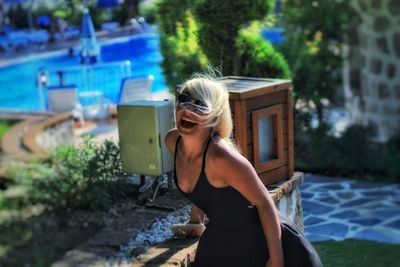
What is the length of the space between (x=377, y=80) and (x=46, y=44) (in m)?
12.8

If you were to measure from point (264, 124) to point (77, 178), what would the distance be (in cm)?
113

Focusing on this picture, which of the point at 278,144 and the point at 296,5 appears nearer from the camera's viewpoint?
the point at 278,144

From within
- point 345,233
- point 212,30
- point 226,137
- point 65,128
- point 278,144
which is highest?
point 212,30

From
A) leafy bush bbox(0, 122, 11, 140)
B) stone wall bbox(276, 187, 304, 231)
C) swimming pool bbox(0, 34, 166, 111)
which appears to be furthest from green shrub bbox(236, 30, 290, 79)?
leafy bush bbox(0, 122, 11, 140)

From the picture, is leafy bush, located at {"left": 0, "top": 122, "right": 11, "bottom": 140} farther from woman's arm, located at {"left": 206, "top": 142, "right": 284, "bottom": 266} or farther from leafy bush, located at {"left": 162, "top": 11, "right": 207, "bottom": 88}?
woman's arm, located at {"left": 206, "top": 142, "right": 284, "bottom": 266}

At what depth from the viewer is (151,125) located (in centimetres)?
327

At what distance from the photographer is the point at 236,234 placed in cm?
247

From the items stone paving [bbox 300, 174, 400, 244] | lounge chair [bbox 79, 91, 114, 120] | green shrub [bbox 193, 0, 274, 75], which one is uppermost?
green shrub [bbox 193, 0, 274, 75]

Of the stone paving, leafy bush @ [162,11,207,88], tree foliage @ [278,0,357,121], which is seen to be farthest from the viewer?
tree foliage @ [278,0,357,121]

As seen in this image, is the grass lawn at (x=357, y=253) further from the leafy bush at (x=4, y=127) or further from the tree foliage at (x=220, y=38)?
the leafy bush at (x=4, y=127)

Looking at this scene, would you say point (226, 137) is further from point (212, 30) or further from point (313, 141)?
point (313, 141)

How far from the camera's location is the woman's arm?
2318 millimetres

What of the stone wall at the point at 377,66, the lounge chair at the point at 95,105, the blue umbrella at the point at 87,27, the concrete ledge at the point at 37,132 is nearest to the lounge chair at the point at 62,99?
the lounge chair at the point at 95,105

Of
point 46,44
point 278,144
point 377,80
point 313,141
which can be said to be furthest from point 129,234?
point 46,44
